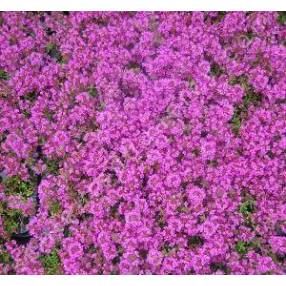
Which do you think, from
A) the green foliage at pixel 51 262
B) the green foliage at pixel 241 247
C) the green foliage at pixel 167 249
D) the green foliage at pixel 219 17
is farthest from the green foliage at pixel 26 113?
the green foliage at pixel 241 247

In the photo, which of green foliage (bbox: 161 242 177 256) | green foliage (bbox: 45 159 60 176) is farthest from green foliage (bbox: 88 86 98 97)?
green foliage (bbox: 161 242 177 256)

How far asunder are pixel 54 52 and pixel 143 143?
2.09 metres

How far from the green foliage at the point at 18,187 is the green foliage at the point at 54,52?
1814mm

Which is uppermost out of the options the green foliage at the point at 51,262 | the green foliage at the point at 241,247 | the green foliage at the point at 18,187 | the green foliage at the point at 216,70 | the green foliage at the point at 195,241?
the green foliage at the point at 216,70

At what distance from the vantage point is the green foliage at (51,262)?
5.89 meters

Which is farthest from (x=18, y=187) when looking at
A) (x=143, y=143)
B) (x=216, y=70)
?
(x=216, y=70)

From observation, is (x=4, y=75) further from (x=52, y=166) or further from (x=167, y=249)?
(x=167, y=249)

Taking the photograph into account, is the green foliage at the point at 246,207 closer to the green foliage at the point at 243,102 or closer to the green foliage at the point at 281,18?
the green foliage at the point at 243,102

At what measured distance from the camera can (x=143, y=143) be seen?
6176mm

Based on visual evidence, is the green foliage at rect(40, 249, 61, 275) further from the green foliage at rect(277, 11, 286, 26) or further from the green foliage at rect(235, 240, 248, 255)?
the green foliage at rect(277, 11, 286, 26)

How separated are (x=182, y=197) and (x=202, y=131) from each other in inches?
37.2

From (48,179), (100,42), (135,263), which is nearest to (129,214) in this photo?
(135,263)

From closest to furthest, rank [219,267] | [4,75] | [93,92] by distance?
[219,267]
[93,92]
[4,75]

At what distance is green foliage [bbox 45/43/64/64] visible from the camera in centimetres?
718
